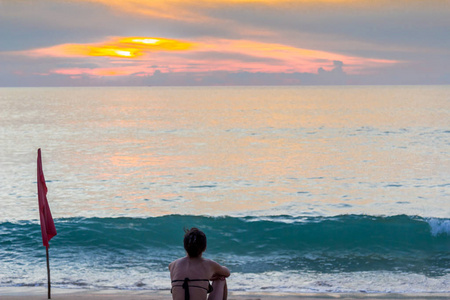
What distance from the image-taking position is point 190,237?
503cm

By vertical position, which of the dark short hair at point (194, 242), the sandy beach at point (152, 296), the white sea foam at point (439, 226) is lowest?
the white sea foam at point (439, 226)

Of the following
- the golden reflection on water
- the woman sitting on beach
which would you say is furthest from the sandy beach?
the golden reflection on water

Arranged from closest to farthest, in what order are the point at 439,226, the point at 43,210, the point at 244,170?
1. the point at 43,210
2. the point at 439,226
3. the point at 244,170

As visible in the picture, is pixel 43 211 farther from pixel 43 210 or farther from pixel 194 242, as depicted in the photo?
pixel 194 242

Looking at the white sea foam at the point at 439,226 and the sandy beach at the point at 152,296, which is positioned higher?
the sandy beach at the point at 152,296

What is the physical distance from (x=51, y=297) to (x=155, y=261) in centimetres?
427

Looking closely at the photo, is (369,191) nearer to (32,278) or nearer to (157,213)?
(157,213)

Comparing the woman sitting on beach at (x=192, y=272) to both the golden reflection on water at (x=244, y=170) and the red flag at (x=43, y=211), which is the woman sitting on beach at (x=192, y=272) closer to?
the red flag at (x=43, y=211)

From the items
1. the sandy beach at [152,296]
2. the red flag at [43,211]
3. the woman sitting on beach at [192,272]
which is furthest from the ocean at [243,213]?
the woman sitting on beach at [192,272]

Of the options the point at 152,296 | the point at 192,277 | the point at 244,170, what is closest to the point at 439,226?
the point at 152,296

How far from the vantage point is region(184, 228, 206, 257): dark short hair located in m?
5.04

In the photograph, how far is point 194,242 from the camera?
5.05 metres

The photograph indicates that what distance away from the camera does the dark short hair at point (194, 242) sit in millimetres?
5035

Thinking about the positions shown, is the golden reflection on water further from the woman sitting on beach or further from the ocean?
the woman sitting on beach
